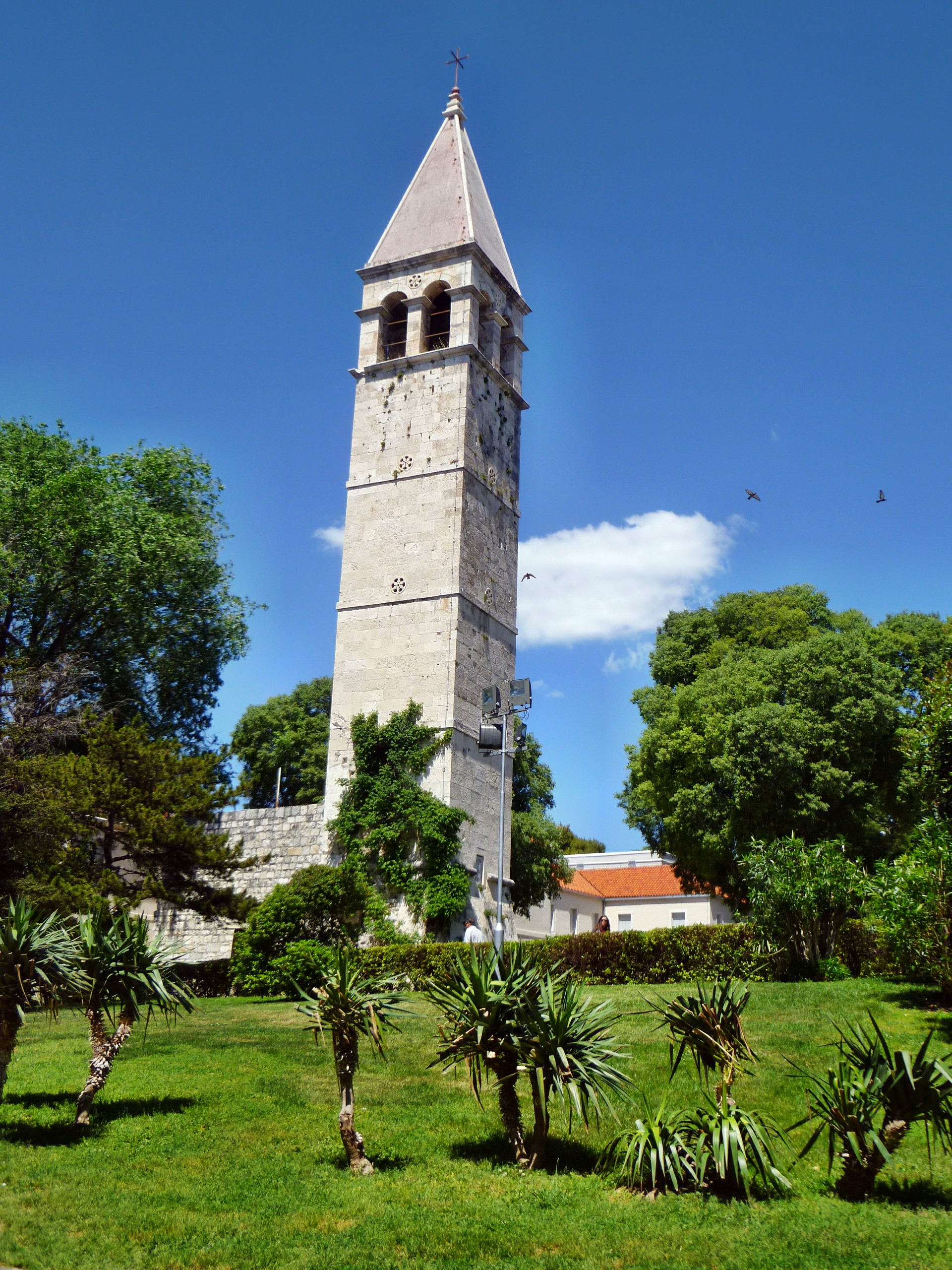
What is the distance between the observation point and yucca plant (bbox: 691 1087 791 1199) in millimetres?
6859

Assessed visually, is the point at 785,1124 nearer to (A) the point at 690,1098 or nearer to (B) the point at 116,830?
(A) the point at 690,1098

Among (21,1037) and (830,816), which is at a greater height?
(830,816)

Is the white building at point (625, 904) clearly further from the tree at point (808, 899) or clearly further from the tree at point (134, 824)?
the tree at point (808, 899)

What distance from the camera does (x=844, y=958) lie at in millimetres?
15312

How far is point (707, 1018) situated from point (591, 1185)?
151cm

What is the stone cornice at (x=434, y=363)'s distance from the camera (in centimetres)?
2345

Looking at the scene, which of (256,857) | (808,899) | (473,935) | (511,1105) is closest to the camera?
(511,1105)

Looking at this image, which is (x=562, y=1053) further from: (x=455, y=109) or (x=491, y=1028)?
(x=455, y=109)

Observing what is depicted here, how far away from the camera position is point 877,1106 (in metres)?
6.62

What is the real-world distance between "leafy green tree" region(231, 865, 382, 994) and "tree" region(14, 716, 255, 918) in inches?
39.5

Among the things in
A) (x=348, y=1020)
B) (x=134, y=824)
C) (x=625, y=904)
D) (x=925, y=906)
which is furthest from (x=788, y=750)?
(x=625, y=904)

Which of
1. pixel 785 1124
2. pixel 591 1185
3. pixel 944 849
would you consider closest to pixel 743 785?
pixel 944 849

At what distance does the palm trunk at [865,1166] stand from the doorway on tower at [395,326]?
21.1 metres

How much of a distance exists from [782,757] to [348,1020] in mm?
16207
